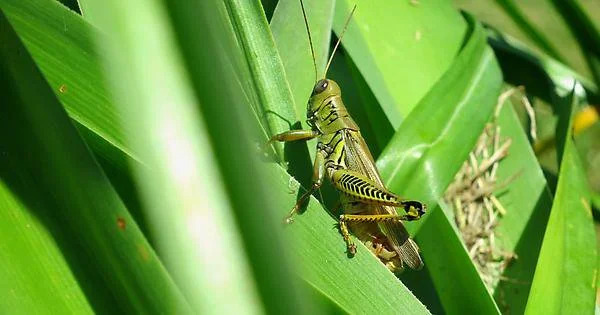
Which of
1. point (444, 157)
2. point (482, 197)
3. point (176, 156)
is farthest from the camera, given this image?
point (482, 197)

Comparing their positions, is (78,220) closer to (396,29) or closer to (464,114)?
(464,114)

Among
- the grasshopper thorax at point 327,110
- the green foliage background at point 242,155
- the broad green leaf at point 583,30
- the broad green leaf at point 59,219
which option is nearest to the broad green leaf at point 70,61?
the green foliage background at point 242,155

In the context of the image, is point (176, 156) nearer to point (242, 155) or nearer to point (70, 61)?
point (242, 155)

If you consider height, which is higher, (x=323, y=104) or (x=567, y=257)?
(x=323, y=104)

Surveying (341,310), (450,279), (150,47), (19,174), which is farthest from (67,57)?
(450,279)

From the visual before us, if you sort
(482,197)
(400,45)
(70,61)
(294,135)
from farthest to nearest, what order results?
(482,197)
(400,45)
(294,135)
(70,61)

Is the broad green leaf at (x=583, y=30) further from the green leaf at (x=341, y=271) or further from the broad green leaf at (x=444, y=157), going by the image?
the green leaf at (x=341, y=271)

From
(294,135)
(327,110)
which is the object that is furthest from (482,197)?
(294,135)
